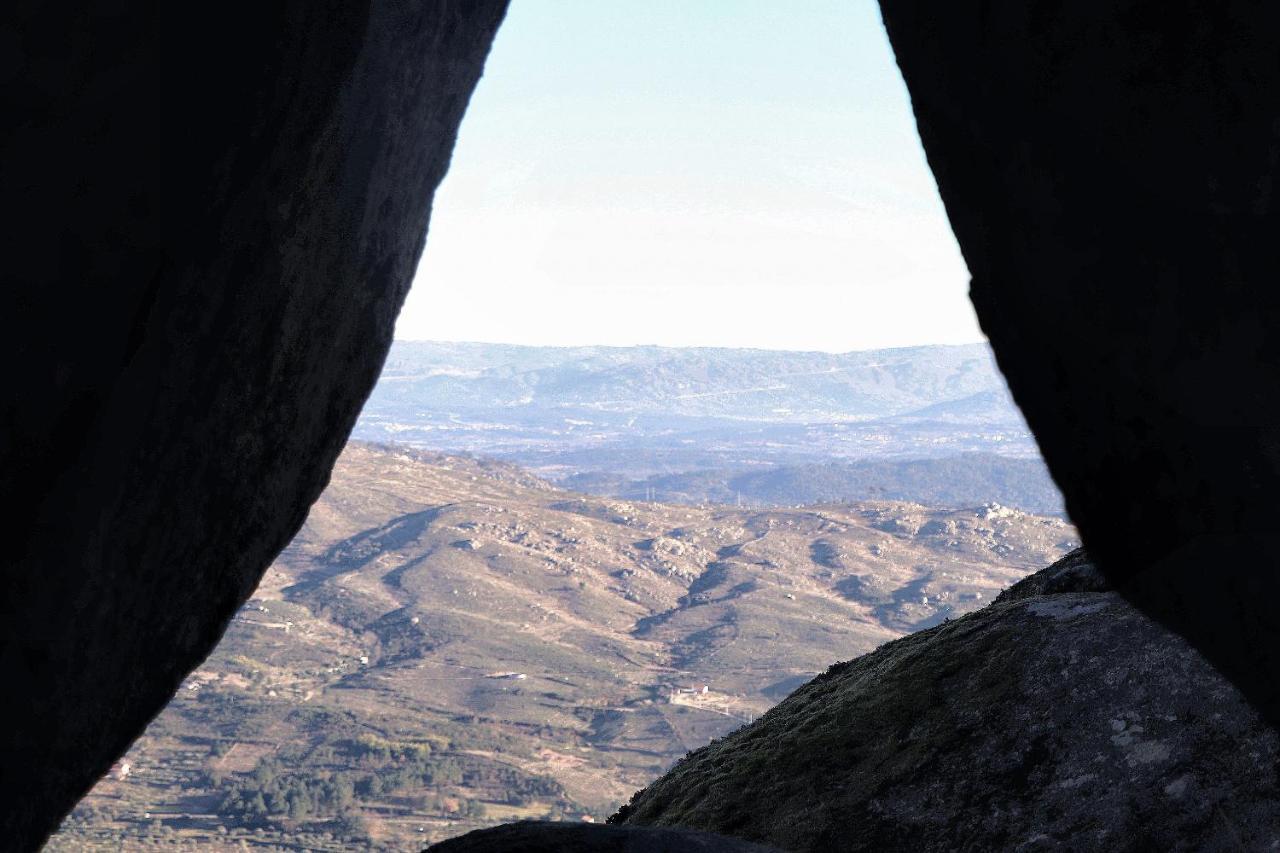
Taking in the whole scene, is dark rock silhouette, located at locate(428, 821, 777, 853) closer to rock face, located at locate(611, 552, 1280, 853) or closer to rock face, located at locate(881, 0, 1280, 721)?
rock face, located at locate(611, 552, 1280, 853)

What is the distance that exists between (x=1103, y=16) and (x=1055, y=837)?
724 cm

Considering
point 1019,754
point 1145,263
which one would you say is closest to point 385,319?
point 1019,754

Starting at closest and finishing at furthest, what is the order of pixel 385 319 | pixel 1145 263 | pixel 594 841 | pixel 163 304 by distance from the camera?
pixel 1145 263 < pixel 163 304 < pixel 594 841 < pixel 385 319

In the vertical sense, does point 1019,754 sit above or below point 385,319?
below

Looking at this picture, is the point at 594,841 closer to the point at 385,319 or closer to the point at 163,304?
the point at 163,304

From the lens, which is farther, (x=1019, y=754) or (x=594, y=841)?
(x=1019, y=754)

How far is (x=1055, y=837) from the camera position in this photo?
10594mm

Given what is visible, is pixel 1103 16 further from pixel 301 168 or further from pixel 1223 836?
pixel 1223 836

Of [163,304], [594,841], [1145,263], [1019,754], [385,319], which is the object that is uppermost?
[1145,263]

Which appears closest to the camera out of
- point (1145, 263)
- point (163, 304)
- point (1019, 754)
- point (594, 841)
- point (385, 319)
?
point (1145, 263)

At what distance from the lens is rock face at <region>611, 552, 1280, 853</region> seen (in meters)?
10.3

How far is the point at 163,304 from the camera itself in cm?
A: 829

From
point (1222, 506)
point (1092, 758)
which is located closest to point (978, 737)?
point (1092, 758)

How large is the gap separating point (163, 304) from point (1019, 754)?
8802mm
